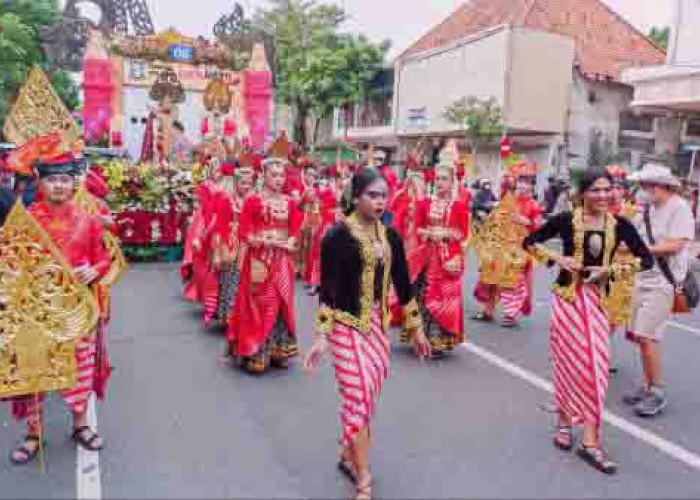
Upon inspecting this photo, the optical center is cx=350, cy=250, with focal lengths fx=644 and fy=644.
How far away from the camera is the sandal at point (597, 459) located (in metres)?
3.56

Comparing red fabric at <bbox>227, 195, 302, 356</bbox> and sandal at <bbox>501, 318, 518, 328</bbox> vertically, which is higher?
red fabric at <bbox>227, 195, 302, 356</bbox>

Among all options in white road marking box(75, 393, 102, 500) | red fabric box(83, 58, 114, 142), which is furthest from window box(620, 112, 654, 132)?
white road marking box(75, 393, 102, 500)

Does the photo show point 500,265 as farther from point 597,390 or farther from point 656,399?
point 597,390

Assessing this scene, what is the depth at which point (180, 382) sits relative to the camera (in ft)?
16.1

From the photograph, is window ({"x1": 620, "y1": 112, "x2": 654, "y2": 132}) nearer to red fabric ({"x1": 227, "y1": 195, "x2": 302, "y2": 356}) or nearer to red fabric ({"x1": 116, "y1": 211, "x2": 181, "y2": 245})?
red fabric ({"x1": 116, "y1": 211, "x2": 181, "y2": 245})

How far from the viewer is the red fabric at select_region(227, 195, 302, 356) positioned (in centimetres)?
506

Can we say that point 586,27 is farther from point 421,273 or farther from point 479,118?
point 421,273

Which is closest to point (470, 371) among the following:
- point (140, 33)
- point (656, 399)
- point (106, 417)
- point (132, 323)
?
point (656, 399)

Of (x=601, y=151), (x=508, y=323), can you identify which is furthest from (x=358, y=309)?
(x=601, y=151)

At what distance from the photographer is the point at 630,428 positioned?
13.8 feet

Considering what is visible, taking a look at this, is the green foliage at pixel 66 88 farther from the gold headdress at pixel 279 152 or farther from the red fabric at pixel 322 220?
the gold headdress at pixel 279 152

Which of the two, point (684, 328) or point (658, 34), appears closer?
point (684, 328)

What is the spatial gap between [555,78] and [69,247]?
2108cm

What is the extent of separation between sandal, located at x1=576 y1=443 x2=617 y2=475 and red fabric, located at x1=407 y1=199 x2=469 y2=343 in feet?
6.82
